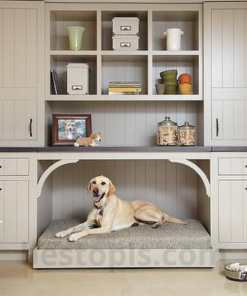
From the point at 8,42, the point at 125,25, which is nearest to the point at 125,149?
the point at 125,25

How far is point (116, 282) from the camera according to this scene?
9.80 ft

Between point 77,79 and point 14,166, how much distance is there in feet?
3.22

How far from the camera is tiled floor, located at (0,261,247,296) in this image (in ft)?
9.14

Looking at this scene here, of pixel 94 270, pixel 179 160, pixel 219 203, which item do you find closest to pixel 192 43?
pixel 179 160

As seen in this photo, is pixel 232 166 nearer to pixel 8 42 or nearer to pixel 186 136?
pixel 186 136

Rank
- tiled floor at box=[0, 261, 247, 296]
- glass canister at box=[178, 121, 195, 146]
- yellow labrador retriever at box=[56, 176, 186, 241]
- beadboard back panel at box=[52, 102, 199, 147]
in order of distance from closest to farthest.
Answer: tiled floor at box=[0, 261, 247, 296]
yellow labrador retriever at box=[56, 176, 186, 241]
glass canister at box=[178, 121, 195, 146]
beadboard back panel at box=[52, 102, 199, 147]

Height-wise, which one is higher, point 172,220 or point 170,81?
point 170,81

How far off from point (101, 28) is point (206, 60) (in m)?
1.04

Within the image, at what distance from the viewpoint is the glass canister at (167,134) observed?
3711 mm

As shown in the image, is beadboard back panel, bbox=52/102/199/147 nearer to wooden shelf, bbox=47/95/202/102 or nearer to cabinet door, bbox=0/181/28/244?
wooden shelf, bbox=47/95/202/102

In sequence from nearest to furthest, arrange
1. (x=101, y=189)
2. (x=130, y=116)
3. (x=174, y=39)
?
(x=101, y=189), (x=174, y=39), (x=130, y=116)

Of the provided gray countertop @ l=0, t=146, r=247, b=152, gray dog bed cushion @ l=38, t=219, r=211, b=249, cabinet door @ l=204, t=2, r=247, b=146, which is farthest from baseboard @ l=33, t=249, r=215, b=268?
cabinet door @ l=204, t=2, r=247, b=146

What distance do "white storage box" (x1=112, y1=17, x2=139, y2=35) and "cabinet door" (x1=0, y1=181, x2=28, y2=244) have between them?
1.59 m

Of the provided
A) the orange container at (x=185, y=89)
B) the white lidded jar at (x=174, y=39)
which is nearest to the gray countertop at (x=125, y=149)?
the orange container at (x=185, y=89)
